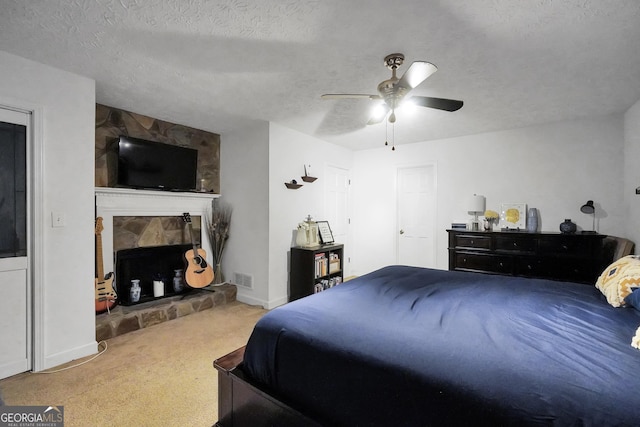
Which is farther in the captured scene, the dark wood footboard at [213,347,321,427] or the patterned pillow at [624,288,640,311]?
the patterned pillow at [624,288,640,311]

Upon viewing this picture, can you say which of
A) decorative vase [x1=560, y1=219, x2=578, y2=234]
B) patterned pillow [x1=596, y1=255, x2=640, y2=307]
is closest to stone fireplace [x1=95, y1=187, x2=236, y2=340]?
patterned pillow [x1=596, y1=255, x2=640, y2=307]

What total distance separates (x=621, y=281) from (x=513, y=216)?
2451 mm

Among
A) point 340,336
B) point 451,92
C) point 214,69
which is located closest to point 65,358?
point 340,336

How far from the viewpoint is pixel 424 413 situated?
1013mm

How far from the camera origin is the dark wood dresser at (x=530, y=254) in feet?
10.7

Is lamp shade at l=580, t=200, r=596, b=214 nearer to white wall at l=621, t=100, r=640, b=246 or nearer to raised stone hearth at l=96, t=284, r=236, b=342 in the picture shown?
white wall at l=621, t=100, r=640, b=246

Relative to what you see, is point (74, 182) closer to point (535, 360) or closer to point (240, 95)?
point (240, 95)

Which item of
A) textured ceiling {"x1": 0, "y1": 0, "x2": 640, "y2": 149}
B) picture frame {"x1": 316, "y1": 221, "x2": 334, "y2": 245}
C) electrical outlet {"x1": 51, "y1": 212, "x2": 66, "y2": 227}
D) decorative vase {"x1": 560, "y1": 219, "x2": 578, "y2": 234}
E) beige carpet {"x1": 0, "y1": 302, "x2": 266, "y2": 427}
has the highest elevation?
textured ceiling {"x1": 0, "y1": 0, "x2": 640, "y2": 149}

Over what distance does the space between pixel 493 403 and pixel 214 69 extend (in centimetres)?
270

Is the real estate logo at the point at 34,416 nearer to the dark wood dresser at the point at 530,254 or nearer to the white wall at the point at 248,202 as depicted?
the white wall at the point at 248,202

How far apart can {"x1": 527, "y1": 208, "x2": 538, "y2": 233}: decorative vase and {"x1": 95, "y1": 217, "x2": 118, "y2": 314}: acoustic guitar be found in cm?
509

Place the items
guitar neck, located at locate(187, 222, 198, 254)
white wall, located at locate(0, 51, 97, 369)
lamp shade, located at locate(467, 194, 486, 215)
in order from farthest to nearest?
lamp shade, located at locate(467, 194, 486, 215)
guitar neck, located at locate(187, 222, 198, 254)
white wall, located at locate(0, 51, 97, 369)

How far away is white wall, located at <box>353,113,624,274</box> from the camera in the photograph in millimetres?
3484

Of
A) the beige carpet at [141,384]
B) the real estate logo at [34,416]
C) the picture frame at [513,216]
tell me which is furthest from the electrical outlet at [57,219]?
the picture frame at [513,216]
